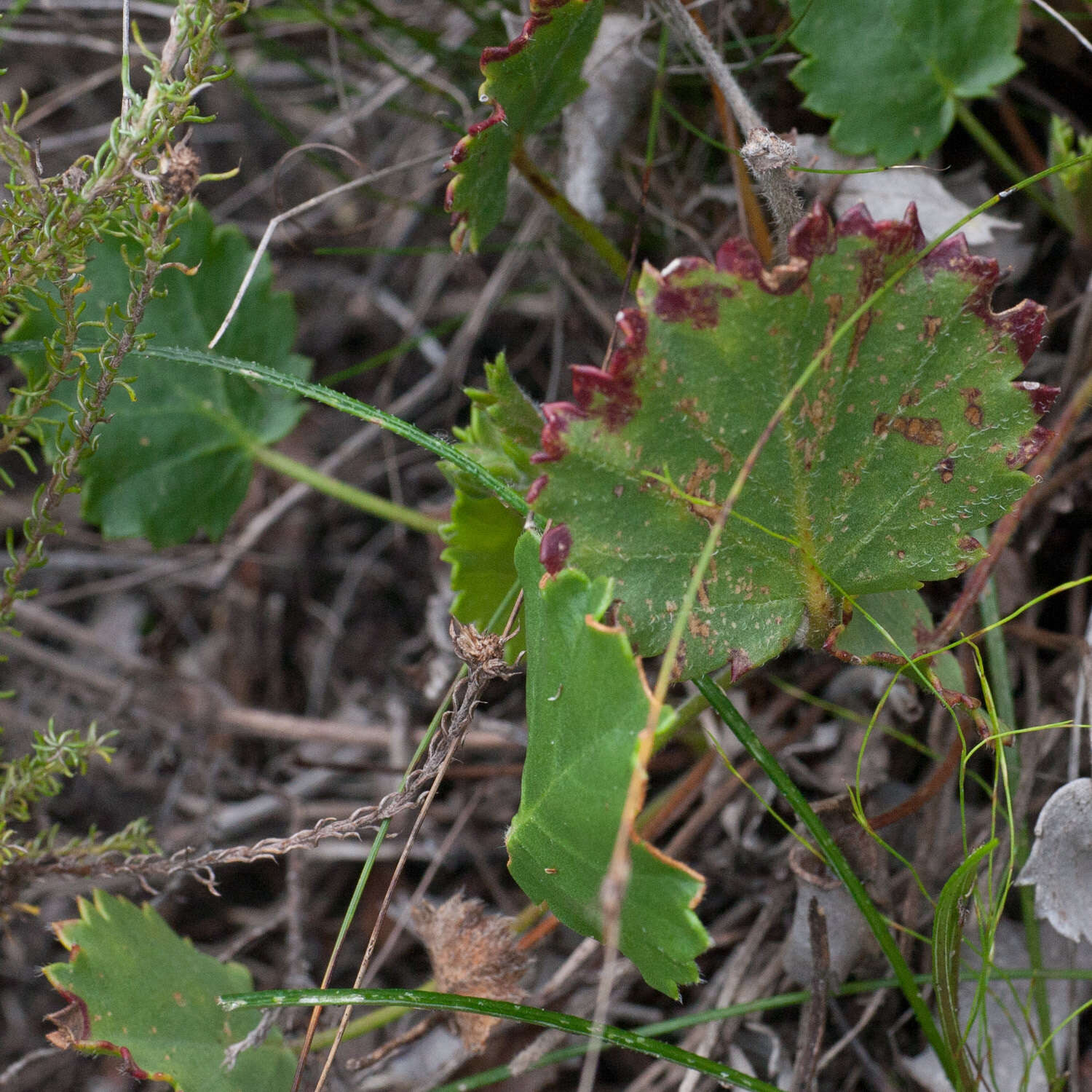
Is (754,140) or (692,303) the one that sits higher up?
(754,140)

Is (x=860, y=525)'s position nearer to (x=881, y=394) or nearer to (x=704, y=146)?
(x=881, y=394)

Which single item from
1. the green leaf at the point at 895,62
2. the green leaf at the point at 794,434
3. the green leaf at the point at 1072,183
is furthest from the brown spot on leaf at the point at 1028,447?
the green leaf at the point at 895,62

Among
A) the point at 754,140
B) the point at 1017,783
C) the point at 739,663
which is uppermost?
the point at 754,140

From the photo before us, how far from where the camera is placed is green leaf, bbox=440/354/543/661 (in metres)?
1.09

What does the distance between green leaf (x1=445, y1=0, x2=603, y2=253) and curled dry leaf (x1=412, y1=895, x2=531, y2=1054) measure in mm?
791

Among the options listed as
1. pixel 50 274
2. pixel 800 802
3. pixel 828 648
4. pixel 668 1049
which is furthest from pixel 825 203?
pixel 668 1049

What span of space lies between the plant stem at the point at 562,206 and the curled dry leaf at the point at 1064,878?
0.87m

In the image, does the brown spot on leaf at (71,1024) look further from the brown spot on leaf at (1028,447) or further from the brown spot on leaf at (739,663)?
the brown spot on leaf at (1028,447)

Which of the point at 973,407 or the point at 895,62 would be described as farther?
the point at 895,62

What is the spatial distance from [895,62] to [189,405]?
116cm

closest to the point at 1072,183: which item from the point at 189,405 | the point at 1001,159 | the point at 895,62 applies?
the point at 1001,159

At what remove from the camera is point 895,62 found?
4.26 ft

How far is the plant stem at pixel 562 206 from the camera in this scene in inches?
48.6

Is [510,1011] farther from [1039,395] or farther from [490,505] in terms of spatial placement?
[1039,395]
